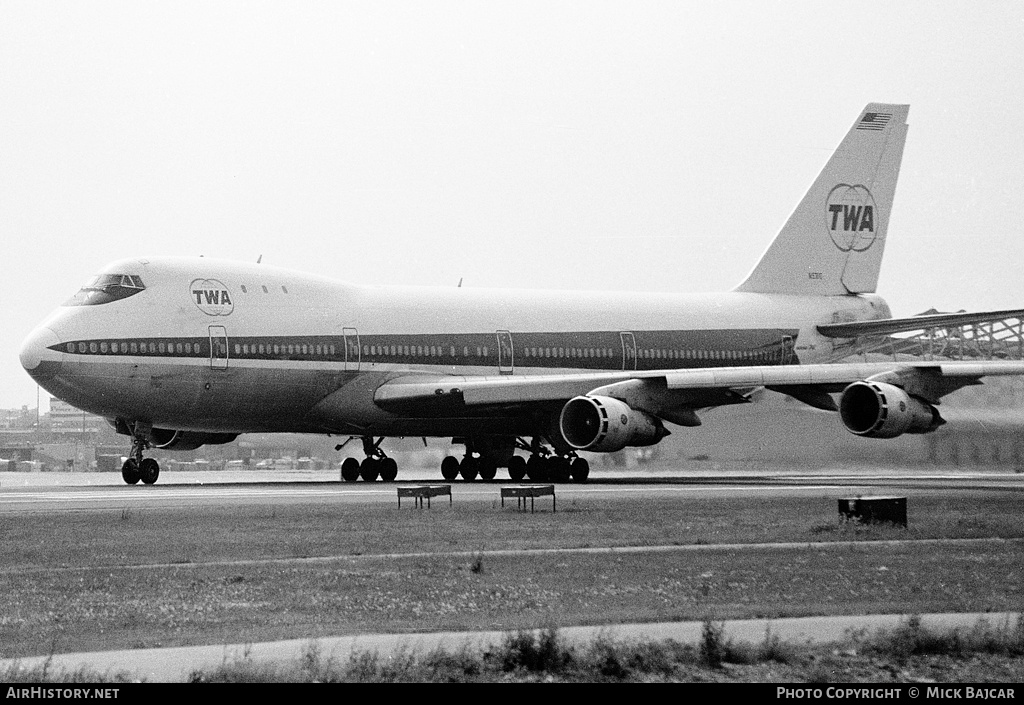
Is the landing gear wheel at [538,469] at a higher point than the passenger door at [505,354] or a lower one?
lower

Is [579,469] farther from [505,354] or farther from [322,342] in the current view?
[322,342]

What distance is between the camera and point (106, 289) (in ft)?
116

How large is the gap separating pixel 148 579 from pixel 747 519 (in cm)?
1062

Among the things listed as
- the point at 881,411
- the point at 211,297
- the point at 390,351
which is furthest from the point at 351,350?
the point at 881,411

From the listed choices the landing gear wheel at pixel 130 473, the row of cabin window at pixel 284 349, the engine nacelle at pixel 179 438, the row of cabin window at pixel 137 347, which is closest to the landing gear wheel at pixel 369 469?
the engine nacelle at pixel 179 438

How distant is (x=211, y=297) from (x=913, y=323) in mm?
19294

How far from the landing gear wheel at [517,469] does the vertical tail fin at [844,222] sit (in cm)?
1064

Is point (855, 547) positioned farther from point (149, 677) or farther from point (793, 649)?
point (149, 677)

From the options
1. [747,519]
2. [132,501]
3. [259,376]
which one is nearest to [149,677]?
[747,519]

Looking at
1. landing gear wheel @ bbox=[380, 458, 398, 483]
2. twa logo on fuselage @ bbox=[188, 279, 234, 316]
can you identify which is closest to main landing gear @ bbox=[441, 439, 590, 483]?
landing gear wheel @ bbox=[380, 458, 398, 483]

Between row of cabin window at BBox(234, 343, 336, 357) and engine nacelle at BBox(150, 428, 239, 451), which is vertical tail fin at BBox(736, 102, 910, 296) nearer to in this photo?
row of cabin window at BBox(234, 343, 336, 357)

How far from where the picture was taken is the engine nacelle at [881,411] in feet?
112

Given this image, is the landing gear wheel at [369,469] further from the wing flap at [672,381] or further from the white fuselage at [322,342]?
the wing flap at [672,381]

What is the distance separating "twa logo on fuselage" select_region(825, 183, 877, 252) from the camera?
49.3 m
